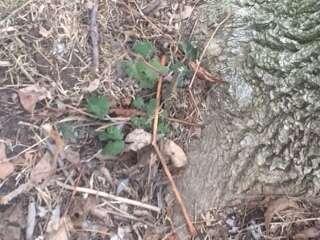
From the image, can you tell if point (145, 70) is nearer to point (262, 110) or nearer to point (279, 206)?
point (262, 110)

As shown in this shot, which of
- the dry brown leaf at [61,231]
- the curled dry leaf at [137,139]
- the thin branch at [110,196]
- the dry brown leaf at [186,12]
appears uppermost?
the dry brown leaf at [186,12]

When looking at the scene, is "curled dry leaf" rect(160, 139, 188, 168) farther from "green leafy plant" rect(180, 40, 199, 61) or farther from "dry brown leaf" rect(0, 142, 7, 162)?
"dry brown leaf" rect(0, 142, 7, 162)

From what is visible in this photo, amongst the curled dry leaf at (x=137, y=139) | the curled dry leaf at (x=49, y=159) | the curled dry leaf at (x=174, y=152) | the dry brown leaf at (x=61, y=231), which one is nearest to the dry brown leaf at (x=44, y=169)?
the curled dry leaf at (x=49, y=159)

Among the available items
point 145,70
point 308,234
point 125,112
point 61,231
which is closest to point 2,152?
point 61,231

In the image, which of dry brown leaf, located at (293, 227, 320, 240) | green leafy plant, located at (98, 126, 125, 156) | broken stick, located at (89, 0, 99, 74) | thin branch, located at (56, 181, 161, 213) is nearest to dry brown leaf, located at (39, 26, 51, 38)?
broken stick, located at (89, 0, 99, 74)

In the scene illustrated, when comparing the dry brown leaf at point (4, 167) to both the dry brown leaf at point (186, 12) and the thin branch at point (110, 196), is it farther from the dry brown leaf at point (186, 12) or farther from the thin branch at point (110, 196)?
the dry brown leaf at point (186, 12)

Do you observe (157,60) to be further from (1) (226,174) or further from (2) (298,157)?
(2) (298,157)
